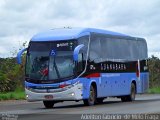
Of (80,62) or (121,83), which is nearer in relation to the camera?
(80,62)

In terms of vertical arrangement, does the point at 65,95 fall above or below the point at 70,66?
below

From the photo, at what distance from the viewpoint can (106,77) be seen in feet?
95.1

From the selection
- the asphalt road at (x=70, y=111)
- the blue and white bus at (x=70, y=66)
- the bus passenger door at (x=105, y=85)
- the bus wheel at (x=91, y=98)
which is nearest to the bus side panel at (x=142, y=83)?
the blue and white bus at (x=70, y=66)

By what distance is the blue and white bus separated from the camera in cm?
2536

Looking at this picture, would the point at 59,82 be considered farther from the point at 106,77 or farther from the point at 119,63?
the point at 119,63

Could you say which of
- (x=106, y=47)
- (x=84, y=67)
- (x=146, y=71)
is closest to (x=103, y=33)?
(x=106, y=47)

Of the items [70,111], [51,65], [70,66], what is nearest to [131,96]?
[70,66]

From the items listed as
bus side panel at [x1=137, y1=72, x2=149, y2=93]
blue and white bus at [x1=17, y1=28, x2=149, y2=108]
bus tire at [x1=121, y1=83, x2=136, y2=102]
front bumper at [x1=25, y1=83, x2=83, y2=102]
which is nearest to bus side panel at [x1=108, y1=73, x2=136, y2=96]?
blue and white bus at [x1=17, y1=28, x2=149, y2=108]

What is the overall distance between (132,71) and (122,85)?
1727mm

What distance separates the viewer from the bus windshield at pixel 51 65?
25.4 meters

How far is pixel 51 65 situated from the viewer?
25.4m

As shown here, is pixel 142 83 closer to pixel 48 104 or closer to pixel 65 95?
pixel 48 104

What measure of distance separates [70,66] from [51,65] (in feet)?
2.81

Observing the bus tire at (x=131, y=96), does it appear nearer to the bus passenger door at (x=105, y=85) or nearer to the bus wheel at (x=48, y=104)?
the bus passenger door at (x=105, y=85)
